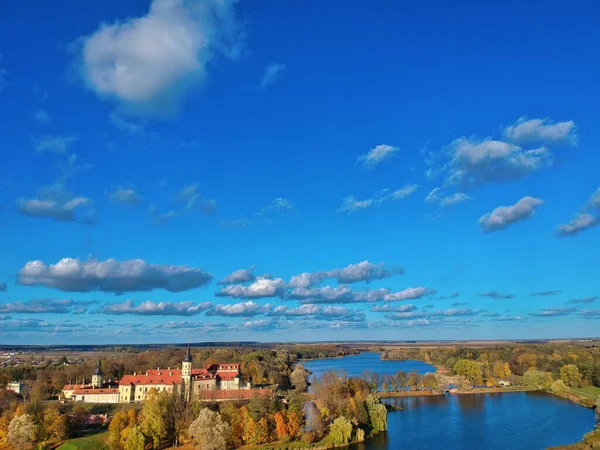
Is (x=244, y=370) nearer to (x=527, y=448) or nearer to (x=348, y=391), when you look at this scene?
(x=348, y=391)

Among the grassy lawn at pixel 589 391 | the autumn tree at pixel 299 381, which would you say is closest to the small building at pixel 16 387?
the autumn tree at pixel 299 381

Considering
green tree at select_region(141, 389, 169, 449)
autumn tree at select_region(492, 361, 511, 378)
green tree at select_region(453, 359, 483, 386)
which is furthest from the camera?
autumn tree at select_region(492, 361, 511, 378)

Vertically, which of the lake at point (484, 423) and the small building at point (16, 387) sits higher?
the small building at point (16, 387)

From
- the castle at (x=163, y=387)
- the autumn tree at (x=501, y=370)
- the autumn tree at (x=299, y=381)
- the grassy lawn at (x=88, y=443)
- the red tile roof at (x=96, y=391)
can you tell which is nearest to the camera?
the grassy lawn at (x=88, y=443)

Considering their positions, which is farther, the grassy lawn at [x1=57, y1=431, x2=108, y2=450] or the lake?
the lake

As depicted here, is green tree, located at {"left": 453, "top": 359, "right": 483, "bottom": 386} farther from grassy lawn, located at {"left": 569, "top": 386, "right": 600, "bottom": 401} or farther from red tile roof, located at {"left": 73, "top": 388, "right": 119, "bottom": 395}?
red tile roof, located at {"left": 73, "top": 388, "right": 119, "bottom": 395}

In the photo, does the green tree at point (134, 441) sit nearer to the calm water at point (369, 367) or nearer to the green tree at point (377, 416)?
the green tree at point (377, 416)

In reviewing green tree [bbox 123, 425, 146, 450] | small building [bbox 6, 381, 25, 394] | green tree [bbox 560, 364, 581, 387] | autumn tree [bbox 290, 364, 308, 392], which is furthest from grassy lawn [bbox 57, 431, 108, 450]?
green tree [bbox 560, 364, 581, 387]
